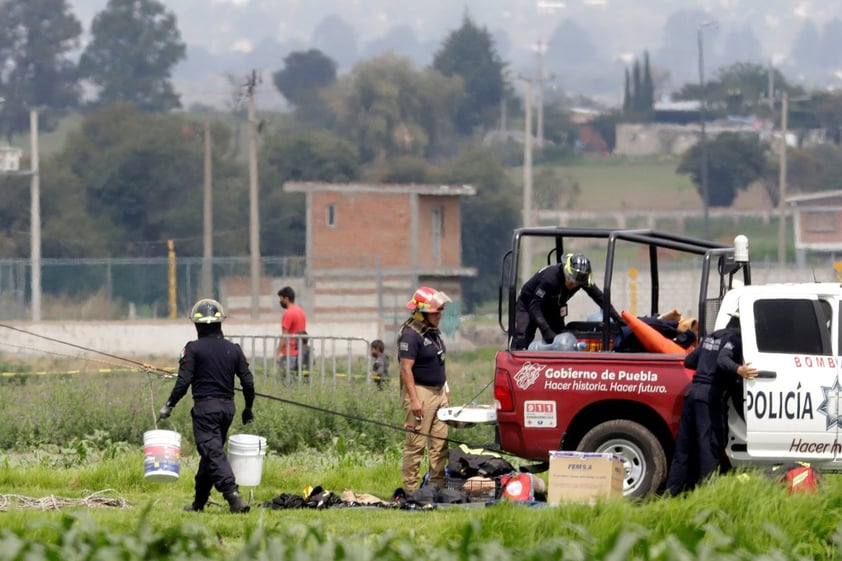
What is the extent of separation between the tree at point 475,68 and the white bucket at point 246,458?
12753 cm

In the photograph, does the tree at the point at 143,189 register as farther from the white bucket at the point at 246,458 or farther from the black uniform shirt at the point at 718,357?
the black uniform shirt at the point at 718,357

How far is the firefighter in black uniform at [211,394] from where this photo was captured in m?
14.6

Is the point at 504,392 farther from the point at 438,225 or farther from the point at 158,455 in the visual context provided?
the point at 438,225

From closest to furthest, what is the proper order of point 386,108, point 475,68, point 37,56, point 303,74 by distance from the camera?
Result: point 386,108 → point 475,68 → point 37,56 → point 303,74

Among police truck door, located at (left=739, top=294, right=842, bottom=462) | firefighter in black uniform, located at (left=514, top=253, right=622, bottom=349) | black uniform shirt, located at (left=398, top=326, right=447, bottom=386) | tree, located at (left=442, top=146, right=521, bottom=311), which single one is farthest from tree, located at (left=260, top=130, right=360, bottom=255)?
police truck door, located at (left=739, top=294, right=842, bottom=462)

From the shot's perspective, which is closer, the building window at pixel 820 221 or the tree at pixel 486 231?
the tree at pixel 486 231

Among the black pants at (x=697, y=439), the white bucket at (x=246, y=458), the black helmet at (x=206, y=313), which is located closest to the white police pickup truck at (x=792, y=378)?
the black pants at (x=697, y=439)

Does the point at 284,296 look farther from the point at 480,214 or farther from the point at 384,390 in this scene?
the point at 480,214

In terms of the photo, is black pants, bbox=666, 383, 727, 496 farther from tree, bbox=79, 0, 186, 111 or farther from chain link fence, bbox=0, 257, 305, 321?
tree, bbox=79, 0, 186, 111

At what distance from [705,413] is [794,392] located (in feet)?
2.61

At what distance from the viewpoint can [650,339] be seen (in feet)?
51.7

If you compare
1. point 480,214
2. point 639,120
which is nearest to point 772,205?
point 480,214

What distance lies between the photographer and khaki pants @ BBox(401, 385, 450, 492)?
1603 cm

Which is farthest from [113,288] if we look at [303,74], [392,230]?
[303,74]
